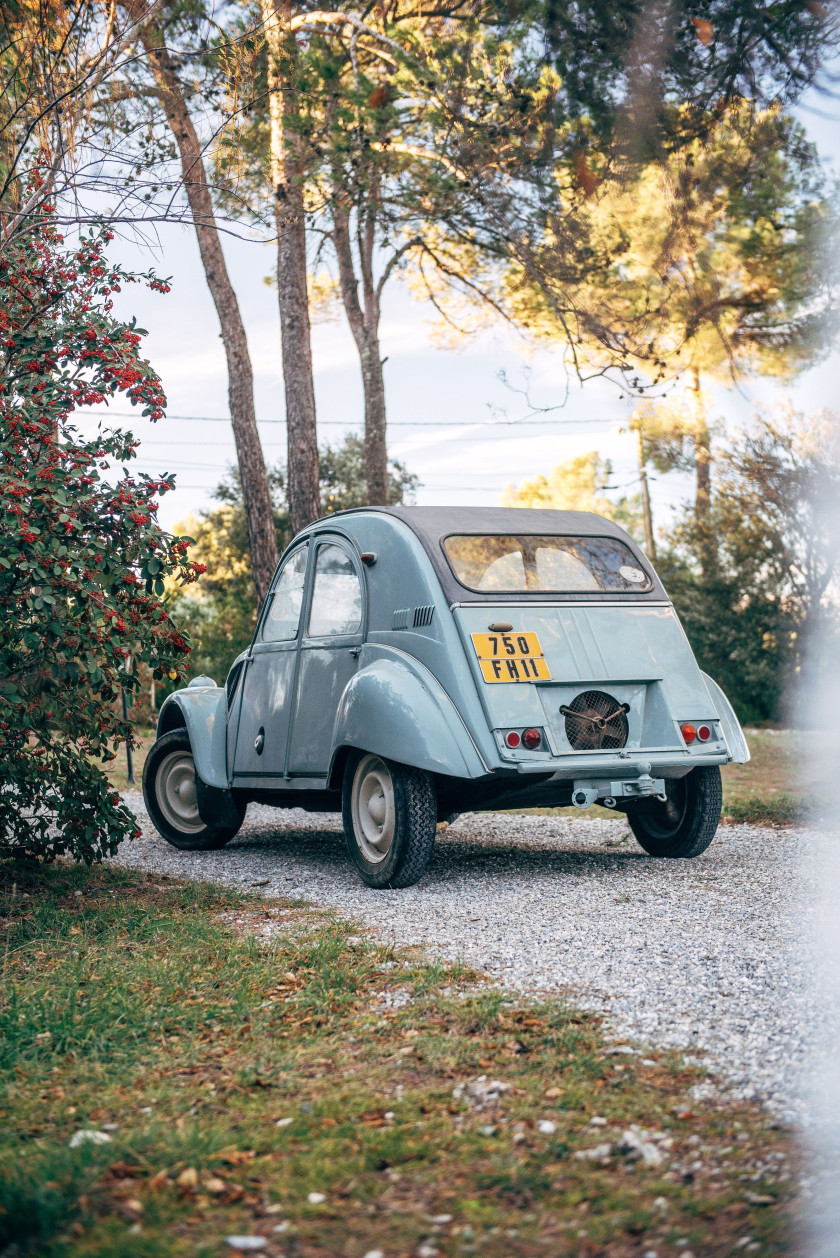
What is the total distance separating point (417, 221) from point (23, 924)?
10338 mm

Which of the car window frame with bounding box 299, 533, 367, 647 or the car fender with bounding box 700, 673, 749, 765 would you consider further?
the car window frame with bounding box 299, 533, 367, 647

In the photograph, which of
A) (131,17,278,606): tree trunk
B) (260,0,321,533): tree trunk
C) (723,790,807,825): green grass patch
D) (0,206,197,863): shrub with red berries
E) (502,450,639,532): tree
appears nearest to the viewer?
(0,206,197,863): shrub with red berries

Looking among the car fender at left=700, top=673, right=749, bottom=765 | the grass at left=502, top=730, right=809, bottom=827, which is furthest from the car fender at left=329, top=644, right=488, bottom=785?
the grass at left=502, top=730, right=809, bottom=827

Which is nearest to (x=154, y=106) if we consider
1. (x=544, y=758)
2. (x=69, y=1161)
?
(x=544, y=758)

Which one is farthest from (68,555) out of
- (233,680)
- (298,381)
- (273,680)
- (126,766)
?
(126,766)

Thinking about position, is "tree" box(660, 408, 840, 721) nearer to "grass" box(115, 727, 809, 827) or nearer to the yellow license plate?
"grass" box(115, 727, 809, 827)

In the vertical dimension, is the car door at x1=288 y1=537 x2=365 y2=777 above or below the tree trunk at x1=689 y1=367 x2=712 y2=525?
below

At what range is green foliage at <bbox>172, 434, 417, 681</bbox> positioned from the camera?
23.5 metres

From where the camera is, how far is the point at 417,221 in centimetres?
1353

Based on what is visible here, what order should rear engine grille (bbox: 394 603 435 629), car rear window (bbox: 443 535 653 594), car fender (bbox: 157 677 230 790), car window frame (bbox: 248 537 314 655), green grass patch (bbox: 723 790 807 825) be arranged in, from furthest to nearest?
green grass patch (bbox: 723 790 807 825) → car fender (bbox: 157 677 230 790) → car window frame (bbox: 248 537 314 655) → car rear window (bbox: 443 535 653 594) → rear engine grille (bbox: 394 603 435 629)

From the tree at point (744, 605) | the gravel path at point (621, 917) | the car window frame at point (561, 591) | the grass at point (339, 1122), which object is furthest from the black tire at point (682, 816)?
the tree at point (744, 605)

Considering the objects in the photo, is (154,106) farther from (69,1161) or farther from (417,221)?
(417,221)

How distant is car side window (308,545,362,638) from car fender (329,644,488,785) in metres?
0.55

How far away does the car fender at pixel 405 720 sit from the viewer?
5734mm
